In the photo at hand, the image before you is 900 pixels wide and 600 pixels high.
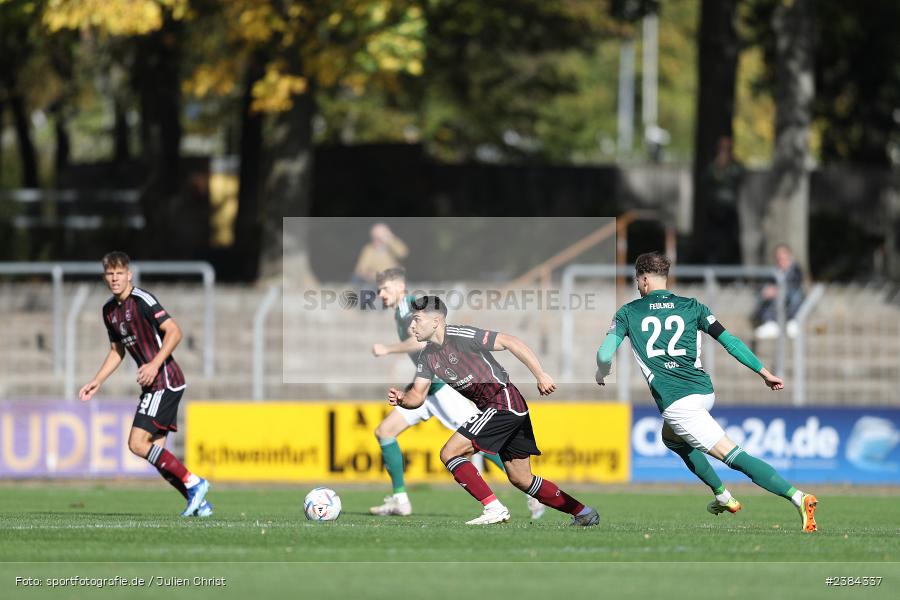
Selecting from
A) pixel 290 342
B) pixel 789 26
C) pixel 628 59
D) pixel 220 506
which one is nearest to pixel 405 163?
pixel 789 26

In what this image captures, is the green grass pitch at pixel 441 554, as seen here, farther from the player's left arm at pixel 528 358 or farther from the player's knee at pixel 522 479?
the player's left arm at pixel 528 358

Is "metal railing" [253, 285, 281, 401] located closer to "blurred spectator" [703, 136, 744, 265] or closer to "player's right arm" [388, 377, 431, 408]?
"player's right arm" [388, 377, 431, 408]

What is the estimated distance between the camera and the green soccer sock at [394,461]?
48.4 ft

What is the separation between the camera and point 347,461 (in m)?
20.5

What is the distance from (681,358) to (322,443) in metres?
9.12

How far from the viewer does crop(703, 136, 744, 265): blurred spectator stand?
26.3m

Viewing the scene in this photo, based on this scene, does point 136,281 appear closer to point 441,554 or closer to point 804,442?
point 804,442

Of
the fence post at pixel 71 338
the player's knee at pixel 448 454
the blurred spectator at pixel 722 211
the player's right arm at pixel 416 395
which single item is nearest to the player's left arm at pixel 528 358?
the player's knee at pixel 448 454

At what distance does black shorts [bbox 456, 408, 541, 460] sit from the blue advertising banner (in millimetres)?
8314

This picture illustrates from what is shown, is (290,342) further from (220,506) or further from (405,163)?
(405,163)

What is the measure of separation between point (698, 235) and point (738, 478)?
6.59 m

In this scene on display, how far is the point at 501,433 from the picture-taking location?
12391 mm

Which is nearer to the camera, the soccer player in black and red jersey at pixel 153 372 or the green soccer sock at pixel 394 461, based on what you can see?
the soccer player in black and red jersey at pixel 153 372

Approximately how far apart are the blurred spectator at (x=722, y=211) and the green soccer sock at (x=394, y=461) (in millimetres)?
12544
